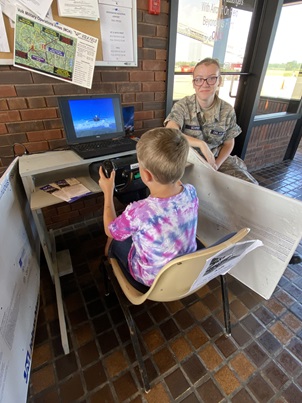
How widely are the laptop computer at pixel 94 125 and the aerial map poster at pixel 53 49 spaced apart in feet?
0.83

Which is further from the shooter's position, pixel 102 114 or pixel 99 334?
pixel 102 114

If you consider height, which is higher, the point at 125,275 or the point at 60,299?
the point at 125,275

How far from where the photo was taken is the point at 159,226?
32.3 inches

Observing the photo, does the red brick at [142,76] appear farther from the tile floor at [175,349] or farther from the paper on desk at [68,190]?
the tile floor at [175,349]

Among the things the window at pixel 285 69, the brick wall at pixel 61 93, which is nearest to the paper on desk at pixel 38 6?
the brick wall at pixel 61 93

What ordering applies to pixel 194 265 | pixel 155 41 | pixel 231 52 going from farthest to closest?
pixel 231 52 < pixel 155 41 < pixel 194 265

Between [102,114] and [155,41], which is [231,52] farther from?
[102,114]

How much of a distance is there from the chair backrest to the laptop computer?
0.91 meters

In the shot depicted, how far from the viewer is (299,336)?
4.14ft

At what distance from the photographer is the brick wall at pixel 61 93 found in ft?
4.64

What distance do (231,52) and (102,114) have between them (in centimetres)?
170

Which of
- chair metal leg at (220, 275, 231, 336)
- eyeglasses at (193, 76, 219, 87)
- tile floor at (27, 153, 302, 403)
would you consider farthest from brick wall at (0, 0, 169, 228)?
chair metal leg at (220, 275, 231, 336)

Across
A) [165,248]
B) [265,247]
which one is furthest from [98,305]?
[265,247]

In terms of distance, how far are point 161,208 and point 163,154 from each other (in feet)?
0.64
